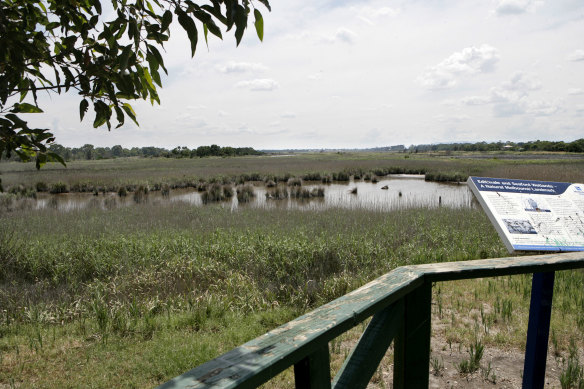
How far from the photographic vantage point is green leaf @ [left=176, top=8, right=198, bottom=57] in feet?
4.57

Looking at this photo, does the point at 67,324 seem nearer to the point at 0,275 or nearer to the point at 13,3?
the point at 0,275

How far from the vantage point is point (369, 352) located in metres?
1.27

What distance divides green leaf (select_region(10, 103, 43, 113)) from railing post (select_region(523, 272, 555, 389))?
2632 millimetres

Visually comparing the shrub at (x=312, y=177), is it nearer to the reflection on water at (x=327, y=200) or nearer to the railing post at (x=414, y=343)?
the reflection on water at (x=327, y=200)

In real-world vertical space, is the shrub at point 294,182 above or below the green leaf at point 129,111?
below

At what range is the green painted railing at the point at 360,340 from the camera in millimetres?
836

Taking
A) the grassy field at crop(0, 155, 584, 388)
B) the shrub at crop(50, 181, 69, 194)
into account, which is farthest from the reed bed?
the shrub at crop(50, 181, 69, 194)

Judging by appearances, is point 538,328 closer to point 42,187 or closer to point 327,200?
point 327,200

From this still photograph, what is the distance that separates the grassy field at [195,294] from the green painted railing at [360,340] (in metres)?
2.47

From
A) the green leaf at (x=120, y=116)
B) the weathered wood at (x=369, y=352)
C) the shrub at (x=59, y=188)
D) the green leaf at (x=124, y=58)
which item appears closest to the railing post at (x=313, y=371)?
the weathered wood at (x=369, y=352)

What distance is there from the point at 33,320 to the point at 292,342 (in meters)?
5.54

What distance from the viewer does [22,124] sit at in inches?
69.3

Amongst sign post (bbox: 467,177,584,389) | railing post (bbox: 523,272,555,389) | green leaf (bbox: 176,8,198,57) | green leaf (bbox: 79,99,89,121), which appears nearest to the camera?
green leaf (bbox: 176,8,198,57)

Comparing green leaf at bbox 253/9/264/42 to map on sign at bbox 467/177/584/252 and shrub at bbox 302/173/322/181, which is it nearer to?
map on sign at bbox 467/177/584/252
